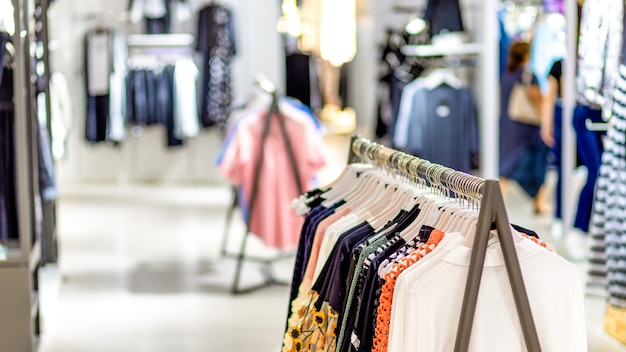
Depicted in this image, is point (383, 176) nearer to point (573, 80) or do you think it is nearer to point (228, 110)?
point (573, 80)

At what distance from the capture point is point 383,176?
3252mm

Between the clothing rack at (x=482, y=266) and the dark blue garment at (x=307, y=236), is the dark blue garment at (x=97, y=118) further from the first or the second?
the clothing rack at (x=482, y=266)

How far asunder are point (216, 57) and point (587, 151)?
599 centimetres

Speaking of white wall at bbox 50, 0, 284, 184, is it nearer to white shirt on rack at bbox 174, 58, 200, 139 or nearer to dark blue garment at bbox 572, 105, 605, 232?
white shirt on rack at bbox 174, 58, 200, 139

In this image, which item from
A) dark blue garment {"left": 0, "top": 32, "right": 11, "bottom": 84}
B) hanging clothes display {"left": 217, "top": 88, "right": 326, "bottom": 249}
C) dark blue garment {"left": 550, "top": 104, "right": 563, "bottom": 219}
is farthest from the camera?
dark blue garment {"left": 550, "top": 104, "right": 563, "bottom": 219}

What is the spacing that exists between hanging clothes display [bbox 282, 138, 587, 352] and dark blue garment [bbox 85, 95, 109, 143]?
850 cm

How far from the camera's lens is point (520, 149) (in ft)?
29.0

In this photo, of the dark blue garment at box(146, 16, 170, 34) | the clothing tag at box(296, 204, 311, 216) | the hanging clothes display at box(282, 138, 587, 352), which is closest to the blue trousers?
the clothing tag at box(296, 204, 311, 216)

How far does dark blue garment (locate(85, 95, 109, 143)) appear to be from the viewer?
1116cm

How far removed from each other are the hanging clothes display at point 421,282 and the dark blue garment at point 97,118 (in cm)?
850

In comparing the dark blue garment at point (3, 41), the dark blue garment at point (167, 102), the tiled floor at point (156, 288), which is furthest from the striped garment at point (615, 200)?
the dark blue garment at point (167, 102)

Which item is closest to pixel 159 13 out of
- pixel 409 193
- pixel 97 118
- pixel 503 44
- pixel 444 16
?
pixel 97 118

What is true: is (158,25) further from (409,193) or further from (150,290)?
(409,193)

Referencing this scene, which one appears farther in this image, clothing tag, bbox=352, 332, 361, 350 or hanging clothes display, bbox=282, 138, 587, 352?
clothing tag, bbox=352, 332, 361, 350
